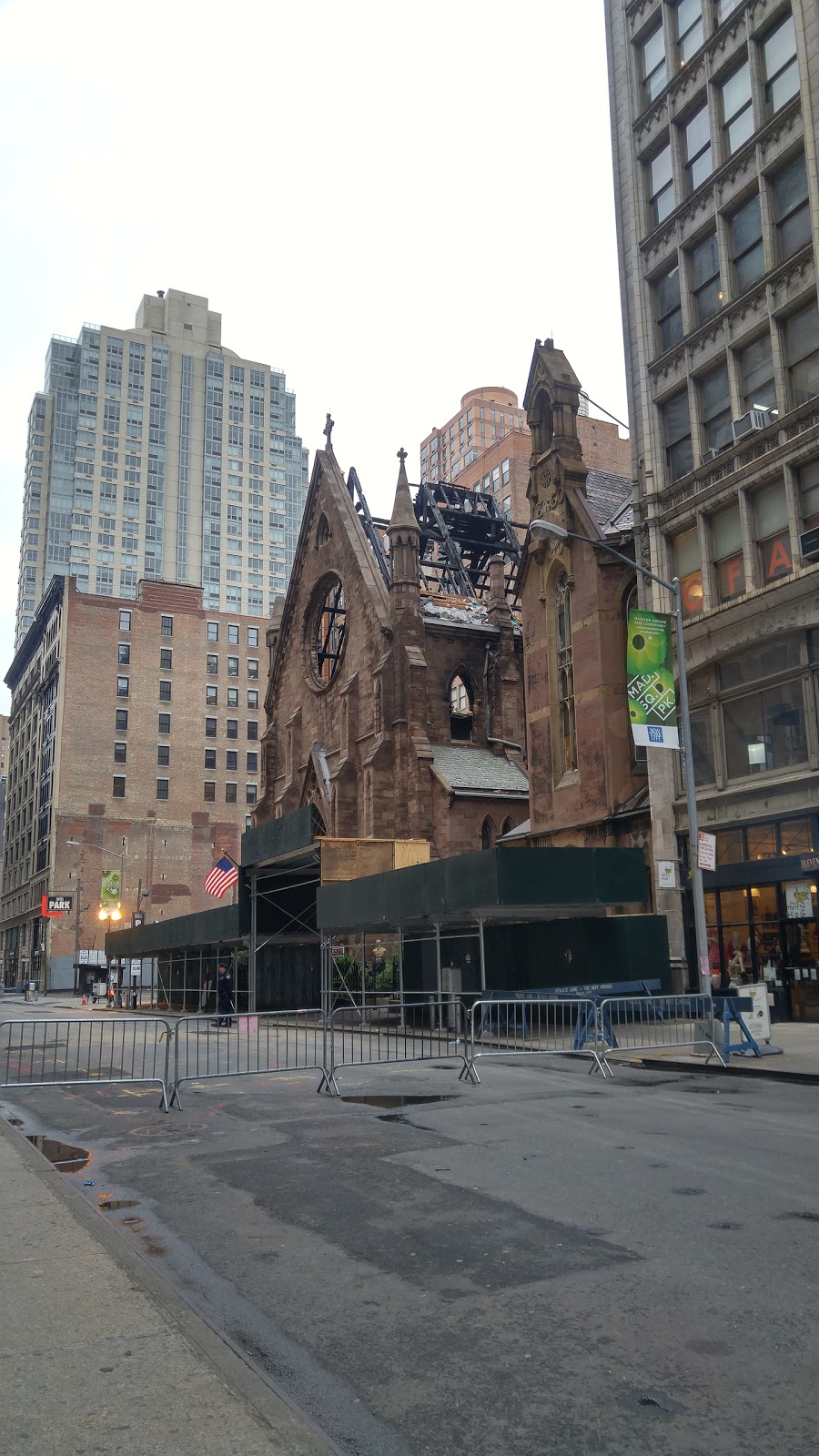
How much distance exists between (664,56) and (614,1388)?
34.4 m

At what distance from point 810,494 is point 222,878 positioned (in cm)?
2326

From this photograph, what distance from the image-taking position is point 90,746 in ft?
320

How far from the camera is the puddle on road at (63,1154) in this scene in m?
9.89

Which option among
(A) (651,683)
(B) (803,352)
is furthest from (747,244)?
(A) (651,683)

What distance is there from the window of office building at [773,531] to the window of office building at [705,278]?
18.8ft

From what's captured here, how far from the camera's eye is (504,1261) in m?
6.46

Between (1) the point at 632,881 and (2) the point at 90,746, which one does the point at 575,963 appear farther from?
(2) the point at 90,746

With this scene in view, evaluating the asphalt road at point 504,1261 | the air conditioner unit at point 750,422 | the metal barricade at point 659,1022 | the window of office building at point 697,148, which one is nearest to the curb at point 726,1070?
the metal barricade at point 659,1022

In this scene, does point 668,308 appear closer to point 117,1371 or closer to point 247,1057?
point 247,1057

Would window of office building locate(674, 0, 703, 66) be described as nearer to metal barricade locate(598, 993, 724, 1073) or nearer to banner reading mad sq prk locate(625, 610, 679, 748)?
banner reading mad sq prk locate(625, 610, 679, 748)

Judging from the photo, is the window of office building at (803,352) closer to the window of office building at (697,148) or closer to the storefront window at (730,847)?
the window of office building at (697,148)

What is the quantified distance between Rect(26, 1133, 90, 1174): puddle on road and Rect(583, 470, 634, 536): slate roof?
24.0 metres

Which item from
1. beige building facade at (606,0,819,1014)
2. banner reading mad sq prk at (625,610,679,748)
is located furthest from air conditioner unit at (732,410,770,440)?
banner reading mad sq prk at (625,610,679,748)

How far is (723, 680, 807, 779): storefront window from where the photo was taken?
2350 cm
